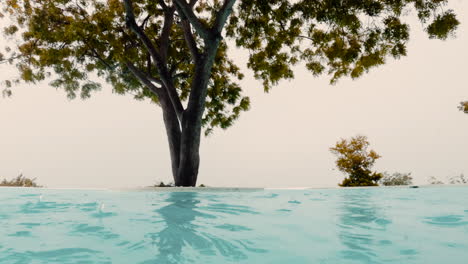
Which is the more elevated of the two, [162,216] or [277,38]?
[277,38]

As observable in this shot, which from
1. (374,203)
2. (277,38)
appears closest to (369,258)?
(374,203)

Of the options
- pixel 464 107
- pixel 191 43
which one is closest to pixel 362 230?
pixel 191 43

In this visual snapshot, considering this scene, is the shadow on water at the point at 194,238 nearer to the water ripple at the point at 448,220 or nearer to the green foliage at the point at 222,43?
the water ripple at the point at 448,220

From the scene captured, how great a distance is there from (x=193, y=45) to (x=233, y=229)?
8521 millimetres

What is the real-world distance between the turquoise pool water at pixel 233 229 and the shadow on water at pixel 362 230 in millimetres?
11

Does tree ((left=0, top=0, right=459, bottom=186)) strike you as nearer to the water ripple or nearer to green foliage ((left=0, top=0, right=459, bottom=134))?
green foliage ((left=0, top=0, right=459, bottom=134))

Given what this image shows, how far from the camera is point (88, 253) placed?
3580mm

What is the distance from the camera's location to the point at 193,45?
1205cm

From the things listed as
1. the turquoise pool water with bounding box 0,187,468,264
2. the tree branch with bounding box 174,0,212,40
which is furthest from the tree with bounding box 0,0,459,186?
the turquoise pool water with bounding box 0,187,468,264

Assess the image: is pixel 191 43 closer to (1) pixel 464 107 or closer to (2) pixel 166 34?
(2) pixel 166 34

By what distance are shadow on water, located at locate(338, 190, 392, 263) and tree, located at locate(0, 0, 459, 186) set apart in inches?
227

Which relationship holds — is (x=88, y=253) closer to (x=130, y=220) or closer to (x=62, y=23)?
(x=130, y=220)

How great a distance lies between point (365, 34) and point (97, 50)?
9605 millimetres

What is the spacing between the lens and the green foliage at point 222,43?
1066 centimetres
